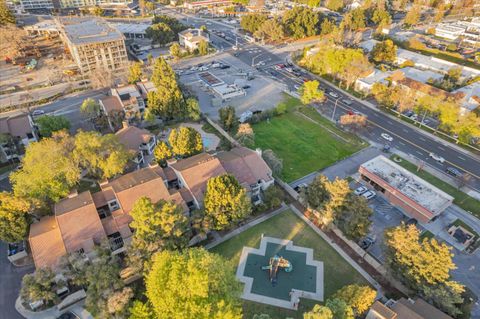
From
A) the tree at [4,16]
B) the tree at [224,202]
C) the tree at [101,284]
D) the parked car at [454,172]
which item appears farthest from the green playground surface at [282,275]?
the tree at [4,16]

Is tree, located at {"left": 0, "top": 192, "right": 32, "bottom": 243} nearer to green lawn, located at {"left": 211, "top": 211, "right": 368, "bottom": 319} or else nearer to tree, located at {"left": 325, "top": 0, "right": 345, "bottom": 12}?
green lawn, located at {"left": 211, "top": 211, "right": 368, "bottom": 319}

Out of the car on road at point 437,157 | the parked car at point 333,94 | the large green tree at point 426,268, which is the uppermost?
the large green tree at point 426,268

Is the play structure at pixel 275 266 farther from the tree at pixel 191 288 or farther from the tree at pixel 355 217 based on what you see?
the tree at pixel 355 217

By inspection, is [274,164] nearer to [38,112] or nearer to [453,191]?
[453,191]

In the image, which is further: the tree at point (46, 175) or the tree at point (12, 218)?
the tree at point (46, 175)

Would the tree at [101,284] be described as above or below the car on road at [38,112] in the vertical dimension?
above

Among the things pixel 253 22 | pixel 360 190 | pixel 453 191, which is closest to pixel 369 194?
pixel 360 190

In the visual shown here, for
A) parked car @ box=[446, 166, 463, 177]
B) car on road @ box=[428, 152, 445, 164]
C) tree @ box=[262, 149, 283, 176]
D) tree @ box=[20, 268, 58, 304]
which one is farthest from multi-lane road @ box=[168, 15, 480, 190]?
tree @ box=[20, 268, 58, 304]

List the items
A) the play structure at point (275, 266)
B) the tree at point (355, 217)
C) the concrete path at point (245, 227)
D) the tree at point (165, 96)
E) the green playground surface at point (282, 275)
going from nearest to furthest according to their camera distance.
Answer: the green playground surface at point (282, 275)
the play structure at point (275, 266)
the tree at point (355, 217)
the concrete path at point (245, 227)
the tree at point (165, 96)
